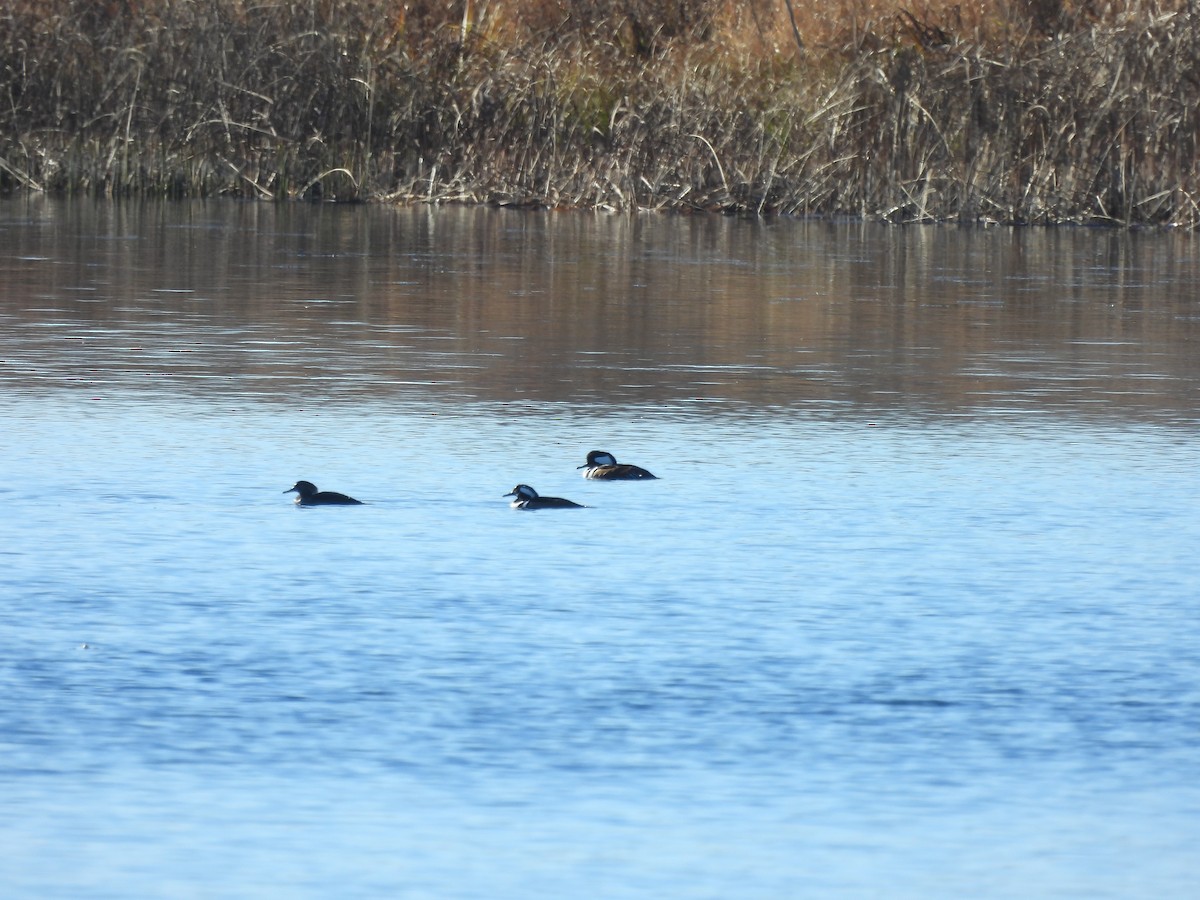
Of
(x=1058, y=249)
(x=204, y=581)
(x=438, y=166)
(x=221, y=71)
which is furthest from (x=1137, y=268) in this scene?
(x=204, y=581)

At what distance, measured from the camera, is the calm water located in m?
4.70

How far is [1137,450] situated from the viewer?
998cm

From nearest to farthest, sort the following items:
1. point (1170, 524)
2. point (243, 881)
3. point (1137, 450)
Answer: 1. point (243, 881)
2. point (1170, 524)
3. point (1137, 450)

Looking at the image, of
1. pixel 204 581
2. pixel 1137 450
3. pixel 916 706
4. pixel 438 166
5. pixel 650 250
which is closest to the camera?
pixel 916 706

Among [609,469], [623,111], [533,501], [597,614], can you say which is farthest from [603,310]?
[623,111]

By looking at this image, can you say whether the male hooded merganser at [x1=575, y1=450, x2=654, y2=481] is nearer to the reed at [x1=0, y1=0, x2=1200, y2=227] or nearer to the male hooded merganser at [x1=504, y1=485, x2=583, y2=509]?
the male hooded merganser at [x1=504, y1=485, x2=583, y2=509]

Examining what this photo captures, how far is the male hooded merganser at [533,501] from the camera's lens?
8258mm

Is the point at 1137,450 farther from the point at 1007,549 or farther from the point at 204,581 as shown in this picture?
the point at 204,581

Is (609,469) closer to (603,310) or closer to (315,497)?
(315,497)

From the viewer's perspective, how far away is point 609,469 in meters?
8.95

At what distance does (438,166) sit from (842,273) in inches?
369

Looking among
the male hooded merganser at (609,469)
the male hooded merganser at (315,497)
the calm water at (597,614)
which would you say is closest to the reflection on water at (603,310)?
the calm water at (597,614)

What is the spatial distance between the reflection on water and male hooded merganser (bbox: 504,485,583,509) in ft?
9.62

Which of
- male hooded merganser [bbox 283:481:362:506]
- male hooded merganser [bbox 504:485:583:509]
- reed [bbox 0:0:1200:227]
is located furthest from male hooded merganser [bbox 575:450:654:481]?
reed [bbox 0:0:1200:227]
